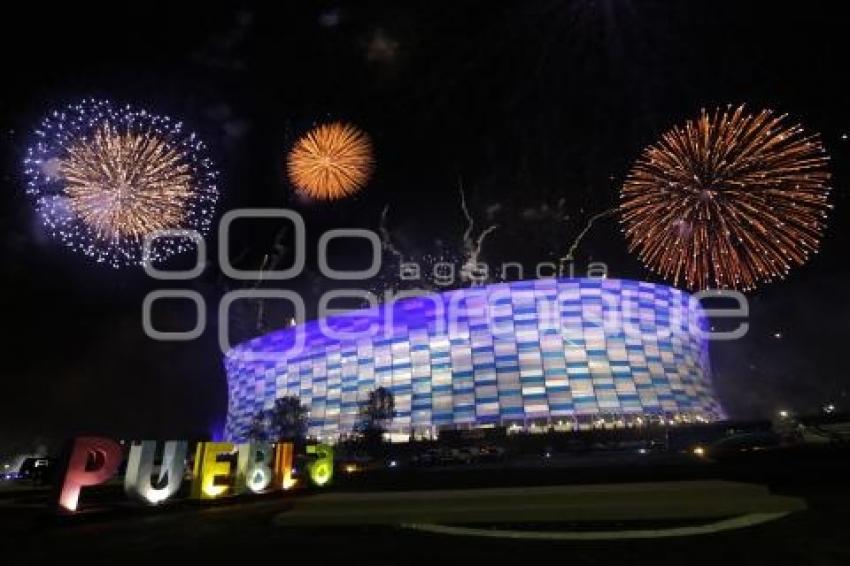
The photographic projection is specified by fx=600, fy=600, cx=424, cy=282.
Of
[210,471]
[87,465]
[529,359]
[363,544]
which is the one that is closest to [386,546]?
[363,544]

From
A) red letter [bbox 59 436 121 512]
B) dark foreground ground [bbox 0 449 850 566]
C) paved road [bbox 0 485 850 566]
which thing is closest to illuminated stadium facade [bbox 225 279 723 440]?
dark foreground ground [bbox 0 449 850 566]

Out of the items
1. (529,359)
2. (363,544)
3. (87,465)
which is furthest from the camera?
(529,359)

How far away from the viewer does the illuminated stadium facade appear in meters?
96.0

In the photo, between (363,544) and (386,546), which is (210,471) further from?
(386,546)

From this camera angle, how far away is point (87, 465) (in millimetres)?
19062

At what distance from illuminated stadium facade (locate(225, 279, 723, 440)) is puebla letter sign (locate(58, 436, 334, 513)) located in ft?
236

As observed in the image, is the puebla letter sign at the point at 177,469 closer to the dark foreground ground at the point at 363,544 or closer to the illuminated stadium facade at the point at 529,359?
the dark foreground ground at the point at 363,544

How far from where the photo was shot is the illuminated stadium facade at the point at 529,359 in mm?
96000

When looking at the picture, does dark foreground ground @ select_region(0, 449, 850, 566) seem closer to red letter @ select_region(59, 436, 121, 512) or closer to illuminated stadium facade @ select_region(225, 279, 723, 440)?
red letter @ select_region(59, 436, 121, 512)

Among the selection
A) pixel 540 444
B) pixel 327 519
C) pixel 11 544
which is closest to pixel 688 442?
pixel 540 444

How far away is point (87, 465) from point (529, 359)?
86.2m

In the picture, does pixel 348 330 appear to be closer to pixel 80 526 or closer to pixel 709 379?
pixel 709 379

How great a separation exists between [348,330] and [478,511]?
105 m

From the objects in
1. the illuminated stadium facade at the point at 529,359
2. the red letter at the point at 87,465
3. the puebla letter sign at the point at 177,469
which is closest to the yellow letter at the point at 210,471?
the puebla letter sign at the point at 177,469
